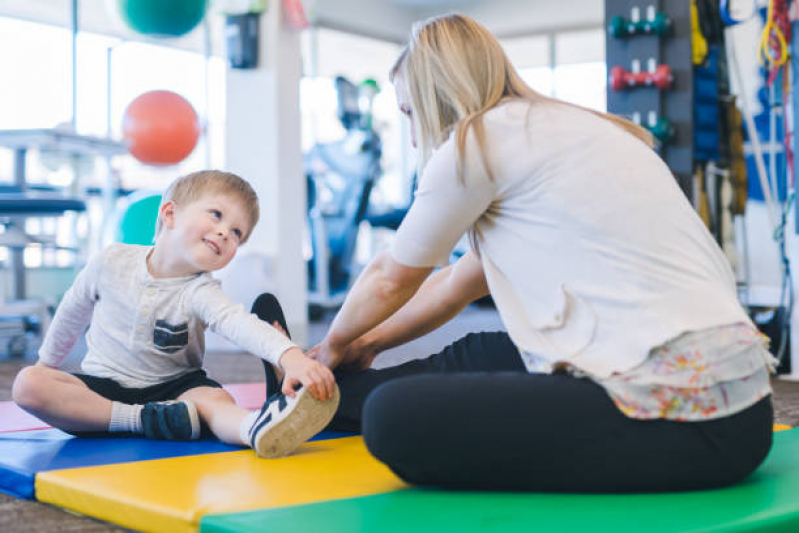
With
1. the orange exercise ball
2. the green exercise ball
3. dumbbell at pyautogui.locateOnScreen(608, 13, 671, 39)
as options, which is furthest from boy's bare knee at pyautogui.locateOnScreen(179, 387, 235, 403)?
the orange exercise ball

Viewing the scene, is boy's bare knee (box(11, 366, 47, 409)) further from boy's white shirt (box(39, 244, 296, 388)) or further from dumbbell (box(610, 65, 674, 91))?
dumbbell (box(610, 65, 674, 91))

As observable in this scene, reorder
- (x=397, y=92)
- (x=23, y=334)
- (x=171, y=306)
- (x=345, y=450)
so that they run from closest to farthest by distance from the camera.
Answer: (x=397, y=92) → (x=345, y=450) → (x=171, y=306) → (x=23, y=334)

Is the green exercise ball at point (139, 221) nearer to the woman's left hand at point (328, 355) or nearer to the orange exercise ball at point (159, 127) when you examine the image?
the orange exercise ball at point (159, 127)

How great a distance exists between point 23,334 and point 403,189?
537 centimetres

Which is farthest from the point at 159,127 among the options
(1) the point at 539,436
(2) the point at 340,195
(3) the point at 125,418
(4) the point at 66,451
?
(1) the point at 539,436

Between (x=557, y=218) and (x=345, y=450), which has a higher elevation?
(x=557, y=218)

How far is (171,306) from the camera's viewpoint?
1646 mm

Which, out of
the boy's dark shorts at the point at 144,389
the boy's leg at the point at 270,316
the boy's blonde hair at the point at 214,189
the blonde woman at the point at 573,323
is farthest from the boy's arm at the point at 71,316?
the blonde woman at the point at 573,323

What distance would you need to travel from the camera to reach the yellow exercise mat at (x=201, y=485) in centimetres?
108

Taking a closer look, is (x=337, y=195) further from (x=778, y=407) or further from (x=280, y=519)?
(x=280, y=519)

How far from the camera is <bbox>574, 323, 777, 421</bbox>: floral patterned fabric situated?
1.06 m

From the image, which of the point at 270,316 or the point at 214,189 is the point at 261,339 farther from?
the point at 214,189

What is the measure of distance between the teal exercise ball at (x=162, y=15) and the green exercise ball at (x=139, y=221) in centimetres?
70

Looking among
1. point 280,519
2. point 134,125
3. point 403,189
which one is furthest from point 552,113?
point 403,189
